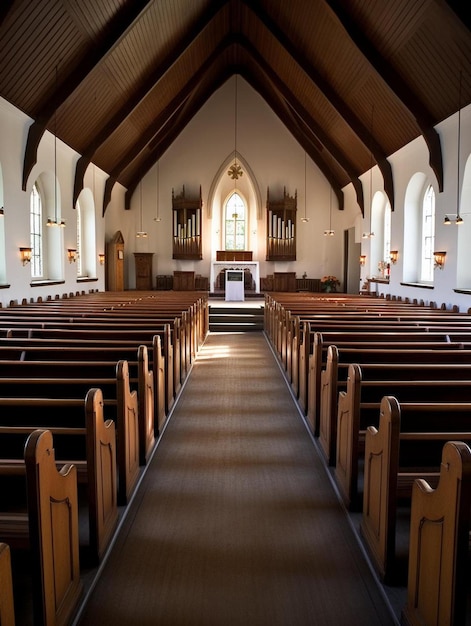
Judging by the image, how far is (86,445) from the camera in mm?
2775

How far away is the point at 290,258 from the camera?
20.2m

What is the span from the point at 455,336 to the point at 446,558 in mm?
4285

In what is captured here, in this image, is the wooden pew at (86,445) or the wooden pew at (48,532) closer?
the wooden pew at (48,532)

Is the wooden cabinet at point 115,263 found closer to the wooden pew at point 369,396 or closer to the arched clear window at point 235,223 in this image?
the arched clear window at point 235,223

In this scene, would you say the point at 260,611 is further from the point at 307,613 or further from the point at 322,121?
the point at 322,121

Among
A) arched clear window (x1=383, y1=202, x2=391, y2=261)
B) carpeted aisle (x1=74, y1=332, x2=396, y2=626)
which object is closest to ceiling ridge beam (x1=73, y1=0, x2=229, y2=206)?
arched clear window (x1=383, y1=202, x2=391, y2=261)

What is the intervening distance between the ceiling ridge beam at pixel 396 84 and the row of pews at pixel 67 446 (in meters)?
7.08

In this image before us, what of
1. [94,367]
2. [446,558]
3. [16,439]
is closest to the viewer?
[446,558]

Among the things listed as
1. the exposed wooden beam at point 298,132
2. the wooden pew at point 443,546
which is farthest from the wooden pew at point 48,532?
the exposed wooden beam at point 298,132

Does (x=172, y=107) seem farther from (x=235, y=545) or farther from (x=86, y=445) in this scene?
(x=235, y=545)

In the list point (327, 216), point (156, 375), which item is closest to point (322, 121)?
point (327, 216)

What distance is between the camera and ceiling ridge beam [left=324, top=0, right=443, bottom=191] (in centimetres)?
1023

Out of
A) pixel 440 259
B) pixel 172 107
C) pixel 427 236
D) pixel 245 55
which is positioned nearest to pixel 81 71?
→ pixel 172 107

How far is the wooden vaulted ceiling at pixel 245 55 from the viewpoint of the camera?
8852mm
